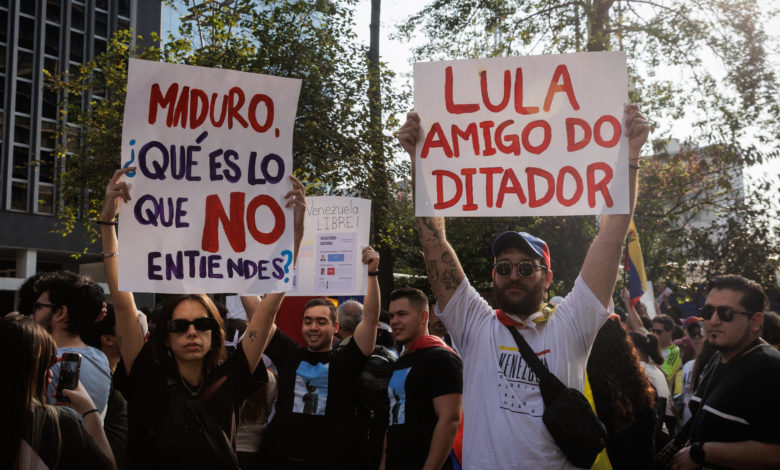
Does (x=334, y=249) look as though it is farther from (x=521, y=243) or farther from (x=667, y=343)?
(x=667, y=343)

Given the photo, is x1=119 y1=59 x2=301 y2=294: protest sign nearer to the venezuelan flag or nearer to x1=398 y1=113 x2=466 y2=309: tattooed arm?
x1=398 y1=113 x2=466 y2=309: tattooed arm

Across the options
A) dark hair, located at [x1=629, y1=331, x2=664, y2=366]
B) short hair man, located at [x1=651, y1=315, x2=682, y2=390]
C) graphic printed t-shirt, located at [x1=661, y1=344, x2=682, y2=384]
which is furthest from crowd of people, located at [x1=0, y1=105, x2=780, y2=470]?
short hair man, located at [x1=651, y1=315, x2=682, y2=390]

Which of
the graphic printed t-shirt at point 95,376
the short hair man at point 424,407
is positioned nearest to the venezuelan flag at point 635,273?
the short hair man at point 424,407

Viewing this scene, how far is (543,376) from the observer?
9.54 feet

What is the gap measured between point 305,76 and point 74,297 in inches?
372

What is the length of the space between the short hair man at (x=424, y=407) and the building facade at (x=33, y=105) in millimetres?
27930

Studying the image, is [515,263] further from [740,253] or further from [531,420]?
[740,253]

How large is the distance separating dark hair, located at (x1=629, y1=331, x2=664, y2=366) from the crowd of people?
2.46 m

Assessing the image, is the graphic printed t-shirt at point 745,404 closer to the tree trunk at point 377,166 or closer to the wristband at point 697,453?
the wristband at point 697,453

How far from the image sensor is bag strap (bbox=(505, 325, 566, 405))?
2.88 m

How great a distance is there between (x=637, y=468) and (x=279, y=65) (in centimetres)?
1046

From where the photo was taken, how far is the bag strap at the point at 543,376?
2.88 meters

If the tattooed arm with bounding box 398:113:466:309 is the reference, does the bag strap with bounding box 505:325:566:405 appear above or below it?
below

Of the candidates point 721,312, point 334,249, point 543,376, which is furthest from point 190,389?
point 334,249
